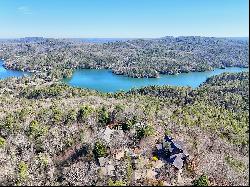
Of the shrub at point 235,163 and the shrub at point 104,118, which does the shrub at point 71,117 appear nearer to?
the shrub at point 104,118

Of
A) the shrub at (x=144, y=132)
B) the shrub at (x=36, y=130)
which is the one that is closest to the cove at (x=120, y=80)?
the shrub at (x=36, y=130)

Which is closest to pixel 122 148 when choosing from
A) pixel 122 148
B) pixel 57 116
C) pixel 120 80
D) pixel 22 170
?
pixel 122 148

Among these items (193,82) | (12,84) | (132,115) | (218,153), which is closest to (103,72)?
(193,82)

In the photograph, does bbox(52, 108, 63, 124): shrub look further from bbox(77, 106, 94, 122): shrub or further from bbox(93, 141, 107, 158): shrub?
bbox(93, 141, 107, 158): shrub

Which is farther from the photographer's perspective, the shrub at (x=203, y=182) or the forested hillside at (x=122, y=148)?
the forested hillside at (x=122, y=148)

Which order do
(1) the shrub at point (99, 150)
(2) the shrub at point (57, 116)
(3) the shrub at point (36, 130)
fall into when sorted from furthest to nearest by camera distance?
(2) the shrub at point (57, 116) < (3) the shrub at point (36, 130) < (1) the shrub at point (99, 150)

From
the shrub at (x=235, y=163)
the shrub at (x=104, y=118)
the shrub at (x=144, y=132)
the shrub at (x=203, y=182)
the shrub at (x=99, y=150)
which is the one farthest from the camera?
the shrub at (x=104, y=118)

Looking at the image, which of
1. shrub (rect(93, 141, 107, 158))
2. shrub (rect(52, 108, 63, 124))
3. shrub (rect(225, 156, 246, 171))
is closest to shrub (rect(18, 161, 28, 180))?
shrub (rect(93, 141, 107, 158))
